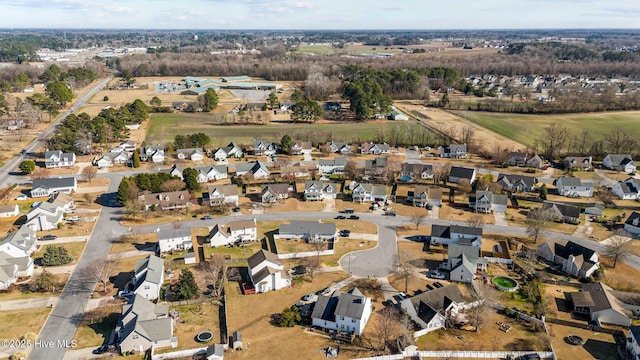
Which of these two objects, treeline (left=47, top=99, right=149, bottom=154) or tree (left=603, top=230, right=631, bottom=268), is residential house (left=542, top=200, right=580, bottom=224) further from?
treeline (left=47, top=99, right=149, bottom=154)

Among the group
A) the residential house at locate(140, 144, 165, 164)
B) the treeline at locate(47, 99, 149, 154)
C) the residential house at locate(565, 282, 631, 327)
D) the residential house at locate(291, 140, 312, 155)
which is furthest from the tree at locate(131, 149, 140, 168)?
the residential house at locate(565, 282, 631, 327)

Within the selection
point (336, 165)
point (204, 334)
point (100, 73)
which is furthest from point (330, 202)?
Result: point (100, 73)

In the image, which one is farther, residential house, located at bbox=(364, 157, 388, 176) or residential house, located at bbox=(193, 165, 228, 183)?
residential house, located at bbox=(364, 157, 388, 176)

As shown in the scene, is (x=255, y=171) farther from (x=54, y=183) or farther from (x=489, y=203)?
(x=489, y=203)

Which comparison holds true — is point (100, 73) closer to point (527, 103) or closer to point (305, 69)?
point (305, 69)

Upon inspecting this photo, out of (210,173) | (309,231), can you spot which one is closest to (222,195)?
(210,173)

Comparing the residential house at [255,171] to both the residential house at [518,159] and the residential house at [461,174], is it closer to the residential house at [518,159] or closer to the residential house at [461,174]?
the residential house at [461,174]
